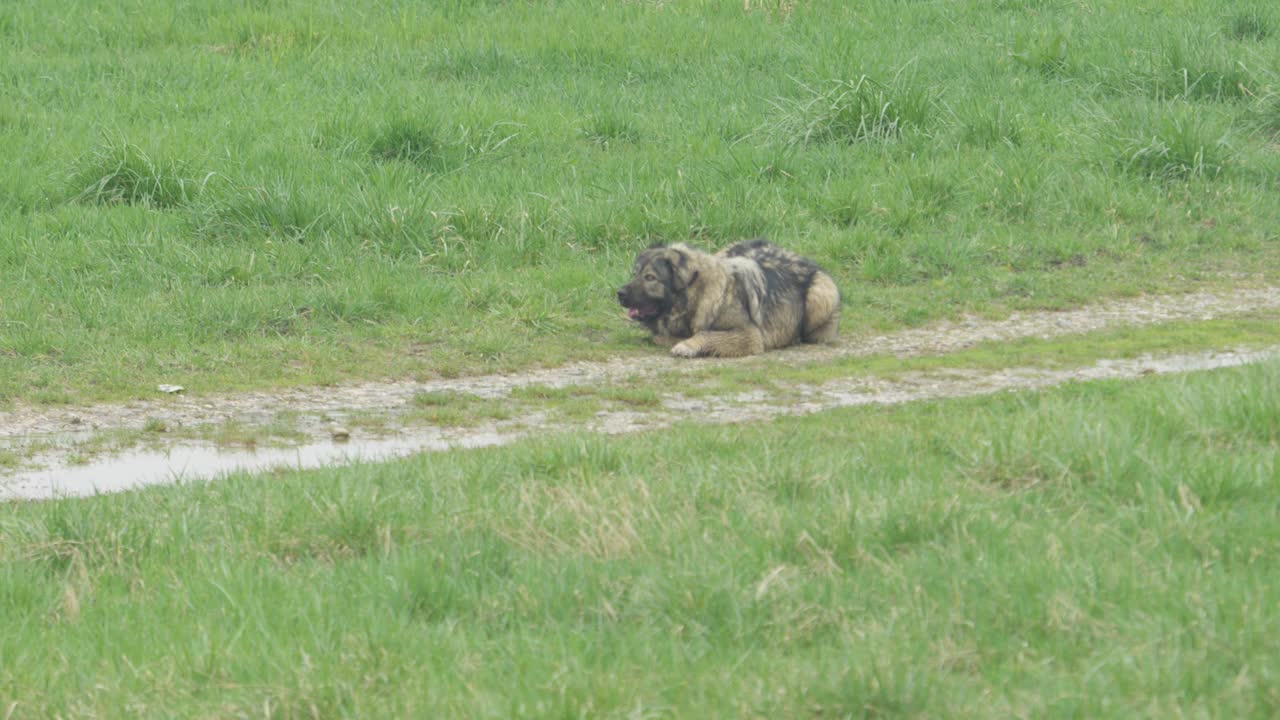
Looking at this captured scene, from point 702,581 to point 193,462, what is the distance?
3.64 metres

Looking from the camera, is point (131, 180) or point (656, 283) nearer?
point (656, 283)

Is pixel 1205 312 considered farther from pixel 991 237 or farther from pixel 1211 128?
pixel 1211 128

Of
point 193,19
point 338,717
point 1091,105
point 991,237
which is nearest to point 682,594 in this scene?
point 338,717

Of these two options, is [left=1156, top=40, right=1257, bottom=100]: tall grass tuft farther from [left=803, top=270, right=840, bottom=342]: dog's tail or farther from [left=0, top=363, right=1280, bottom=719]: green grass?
[left=0, top=363, right=1280, bottom=719]: green grass

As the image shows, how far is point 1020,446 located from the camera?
214 inches

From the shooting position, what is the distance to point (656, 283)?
9.86 meters

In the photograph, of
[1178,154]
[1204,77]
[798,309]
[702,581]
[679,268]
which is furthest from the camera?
[1204,77]

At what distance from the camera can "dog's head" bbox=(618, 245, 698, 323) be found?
32.4 ft

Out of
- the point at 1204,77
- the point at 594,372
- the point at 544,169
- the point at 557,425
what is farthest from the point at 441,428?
the point at 1204,77

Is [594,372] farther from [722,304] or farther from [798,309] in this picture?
[798,309]

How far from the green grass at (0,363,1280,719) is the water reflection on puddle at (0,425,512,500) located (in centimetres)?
52

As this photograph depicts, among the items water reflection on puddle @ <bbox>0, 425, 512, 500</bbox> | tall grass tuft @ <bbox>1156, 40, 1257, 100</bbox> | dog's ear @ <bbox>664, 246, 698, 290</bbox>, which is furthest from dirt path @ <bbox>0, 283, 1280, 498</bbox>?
tall grass tuft @ <bbox>1156, 40, 1257, 100</bbox>

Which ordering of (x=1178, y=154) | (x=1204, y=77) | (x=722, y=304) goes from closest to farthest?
1. (x=722, y=304)
2. (x=1178, y=154)
3. (x=1204, y=77)

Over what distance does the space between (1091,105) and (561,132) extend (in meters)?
4.97
